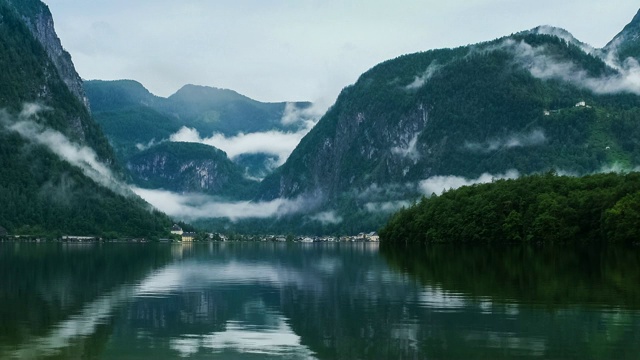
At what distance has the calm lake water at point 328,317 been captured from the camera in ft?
120

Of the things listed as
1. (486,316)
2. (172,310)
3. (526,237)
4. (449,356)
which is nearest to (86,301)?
(172,310)

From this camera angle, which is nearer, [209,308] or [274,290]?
[209,308]

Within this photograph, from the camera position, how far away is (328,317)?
156 feet

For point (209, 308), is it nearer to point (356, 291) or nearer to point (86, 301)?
point (86, 301)

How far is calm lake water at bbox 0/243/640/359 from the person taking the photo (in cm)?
3650

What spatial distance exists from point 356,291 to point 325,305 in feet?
33.1

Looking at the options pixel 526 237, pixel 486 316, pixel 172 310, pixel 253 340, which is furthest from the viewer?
pixel 526 237

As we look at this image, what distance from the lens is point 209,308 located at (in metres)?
52.8

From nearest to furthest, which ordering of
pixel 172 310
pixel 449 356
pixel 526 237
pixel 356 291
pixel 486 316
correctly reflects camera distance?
pixel 449 356, pixel 486 316, pixel 172 310, pixel 356 291, pixel 526 237

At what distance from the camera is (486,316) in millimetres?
46219

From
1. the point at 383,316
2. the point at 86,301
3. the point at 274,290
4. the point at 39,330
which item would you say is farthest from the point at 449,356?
the point at 274,290

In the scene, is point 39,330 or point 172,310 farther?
point 172,310

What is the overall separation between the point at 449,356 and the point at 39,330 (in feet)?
62.4

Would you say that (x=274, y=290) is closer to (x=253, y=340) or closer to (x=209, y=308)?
(x=209, y=308)
